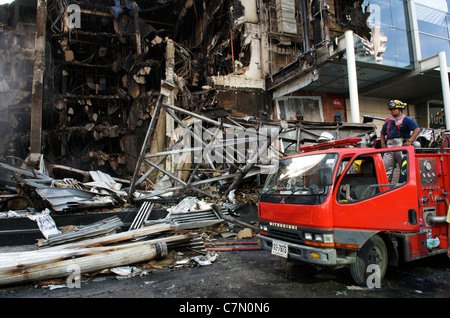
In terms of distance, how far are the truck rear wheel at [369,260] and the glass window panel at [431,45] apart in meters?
13.0

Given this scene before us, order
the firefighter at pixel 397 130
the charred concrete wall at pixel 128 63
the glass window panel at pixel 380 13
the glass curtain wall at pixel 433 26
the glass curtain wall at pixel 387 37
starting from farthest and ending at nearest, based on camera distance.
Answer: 1. the charred concrete wall at pixel 128 63
2. the glass curtain wall at pixel 433 26
3. the glass window panel at pixel 380 13
4. the glass curtain wall at pixel 387 37
5. the firefighter at pixel 397 130

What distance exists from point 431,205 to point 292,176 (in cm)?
A: 233

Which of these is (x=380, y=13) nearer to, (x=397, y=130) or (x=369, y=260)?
(x=397, y=130)

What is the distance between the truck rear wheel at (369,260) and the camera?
3.69 metres

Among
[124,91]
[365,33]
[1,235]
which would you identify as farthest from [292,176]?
[365,33]

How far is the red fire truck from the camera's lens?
3574 millimetres

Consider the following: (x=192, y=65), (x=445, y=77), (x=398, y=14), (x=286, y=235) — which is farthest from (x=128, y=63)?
(x=445, y=77)

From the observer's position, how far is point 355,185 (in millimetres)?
4059

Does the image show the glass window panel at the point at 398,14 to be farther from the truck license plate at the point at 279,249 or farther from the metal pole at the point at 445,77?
the truck license plate at the point at 279,249

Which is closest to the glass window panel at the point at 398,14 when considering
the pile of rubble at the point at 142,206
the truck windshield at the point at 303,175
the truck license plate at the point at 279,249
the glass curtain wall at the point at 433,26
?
the glass curtain wall at the point at 433,26

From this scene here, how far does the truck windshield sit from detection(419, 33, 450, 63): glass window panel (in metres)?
12.8

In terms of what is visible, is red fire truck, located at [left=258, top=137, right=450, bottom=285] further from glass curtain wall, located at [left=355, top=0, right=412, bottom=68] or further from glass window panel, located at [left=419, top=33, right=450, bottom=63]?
glass window panel, located at [left=419, top=33, right=450, bottom=63]
